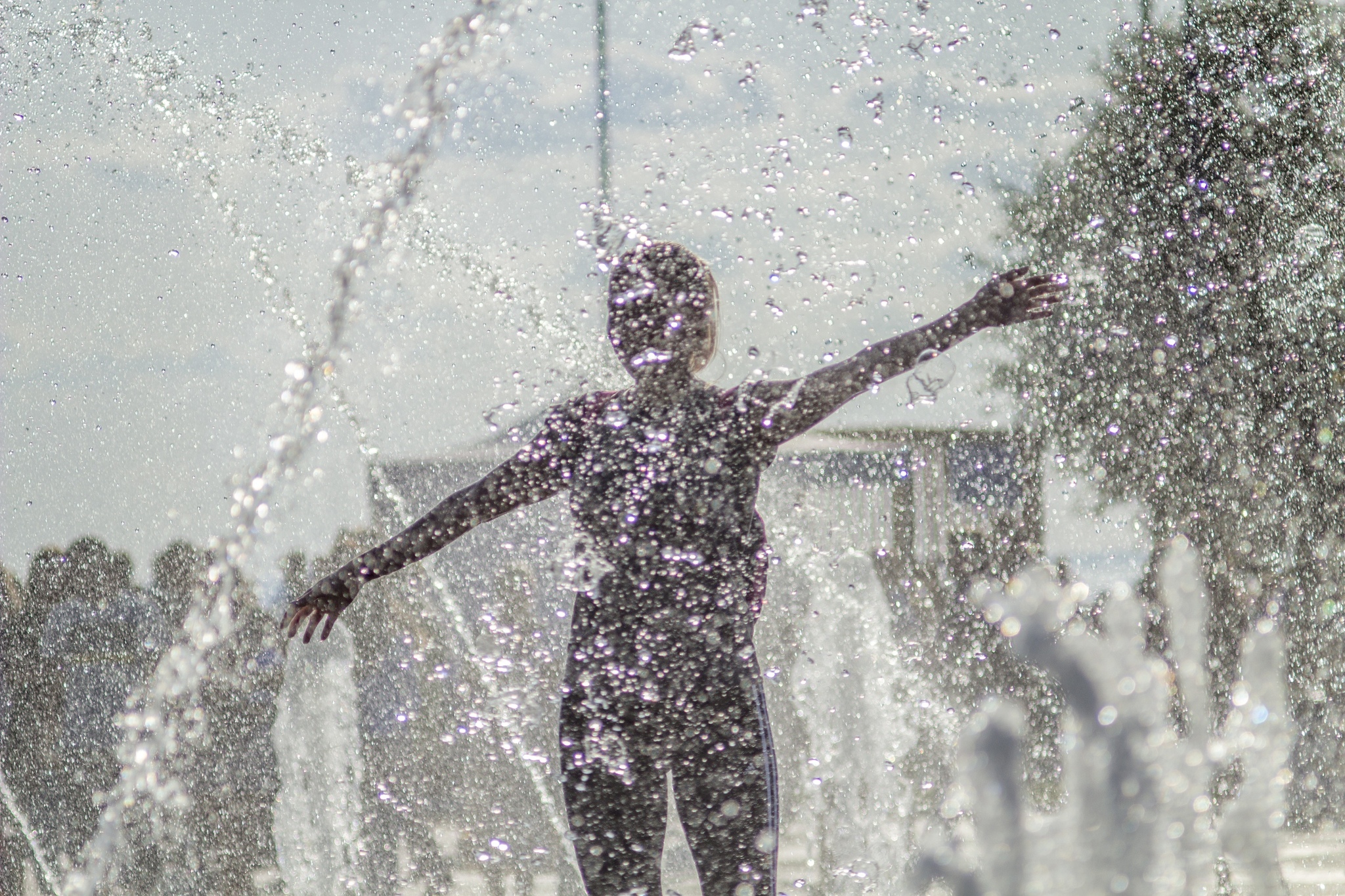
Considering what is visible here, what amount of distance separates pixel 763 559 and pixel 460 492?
0.50 m

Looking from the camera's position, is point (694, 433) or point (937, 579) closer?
point (694, 433)

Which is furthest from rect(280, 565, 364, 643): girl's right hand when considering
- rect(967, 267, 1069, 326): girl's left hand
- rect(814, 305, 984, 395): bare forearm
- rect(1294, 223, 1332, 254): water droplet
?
rect(1294, 223, 1332, 254): water droplet

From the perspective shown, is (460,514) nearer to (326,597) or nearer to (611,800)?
(326,597)

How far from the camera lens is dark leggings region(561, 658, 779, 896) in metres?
1.80

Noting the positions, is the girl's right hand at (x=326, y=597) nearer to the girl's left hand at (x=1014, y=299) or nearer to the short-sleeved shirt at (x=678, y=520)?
the short-sleeved shirt at (x=678, y=520)

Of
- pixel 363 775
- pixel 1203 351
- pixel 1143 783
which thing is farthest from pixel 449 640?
pixel 1143 783

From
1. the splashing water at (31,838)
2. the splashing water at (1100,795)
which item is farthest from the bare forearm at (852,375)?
the splashing water at (31,838)

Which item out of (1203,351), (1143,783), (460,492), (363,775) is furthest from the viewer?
(1203,351)

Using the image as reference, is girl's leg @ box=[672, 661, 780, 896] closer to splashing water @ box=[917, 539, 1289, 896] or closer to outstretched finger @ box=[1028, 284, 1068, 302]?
outstretched finger @ box=[1028, 284, 1068, 302]

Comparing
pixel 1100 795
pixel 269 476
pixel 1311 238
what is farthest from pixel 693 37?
pixel 1311 238

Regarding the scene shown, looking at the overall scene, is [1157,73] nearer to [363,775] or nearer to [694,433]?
[363,775]

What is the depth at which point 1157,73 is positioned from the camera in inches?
256

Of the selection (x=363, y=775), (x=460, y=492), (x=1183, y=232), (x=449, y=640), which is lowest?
(x=363, y=775)

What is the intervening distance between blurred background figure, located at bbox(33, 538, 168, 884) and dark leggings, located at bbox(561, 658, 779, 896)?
10.6ft
